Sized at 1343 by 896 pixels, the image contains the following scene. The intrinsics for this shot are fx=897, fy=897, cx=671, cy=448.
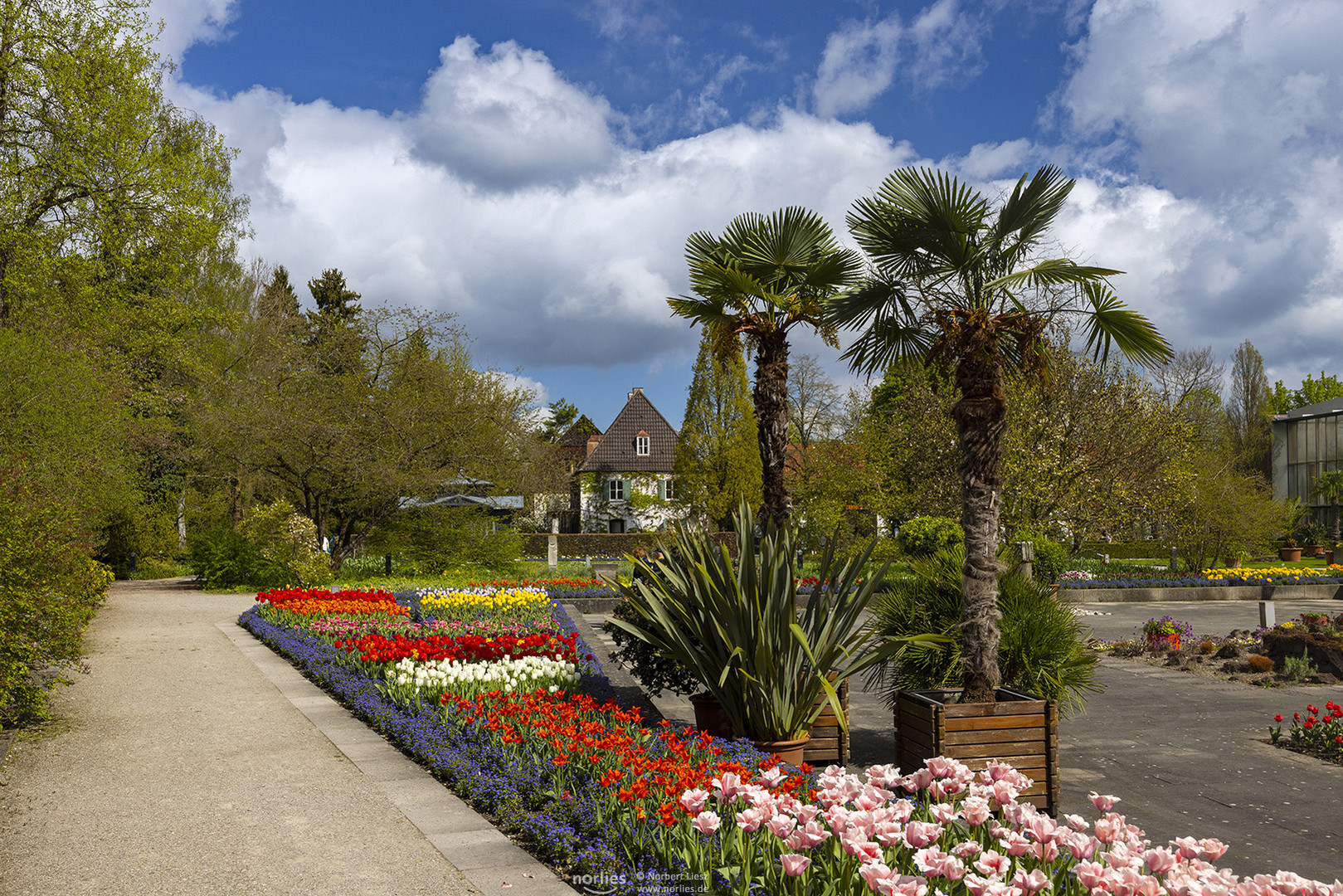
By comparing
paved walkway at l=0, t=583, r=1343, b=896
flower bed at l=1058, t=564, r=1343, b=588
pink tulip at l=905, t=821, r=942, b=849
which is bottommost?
paved walkway at l=0, t=583, r=1343, b=896

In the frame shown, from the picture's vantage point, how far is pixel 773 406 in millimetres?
9641

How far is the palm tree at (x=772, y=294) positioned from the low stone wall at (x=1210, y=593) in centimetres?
Answer: 1067

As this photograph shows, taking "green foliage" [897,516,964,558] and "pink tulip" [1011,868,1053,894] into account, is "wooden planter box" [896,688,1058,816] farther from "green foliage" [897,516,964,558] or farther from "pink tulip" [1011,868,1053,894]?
"green foliage" [897,516,964,558]

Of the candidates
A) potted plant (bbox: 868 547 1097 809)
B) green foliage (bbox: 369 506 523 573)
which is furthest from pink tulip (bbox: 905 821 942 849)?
green foliage (bbox: 369 506 523 573)

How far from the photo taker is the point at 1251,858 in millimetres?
4086

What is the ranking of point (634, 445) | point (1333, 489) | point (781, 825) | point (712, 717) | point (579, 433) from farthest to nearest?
point (579, 433)
point (634, 445)
point (1333, 489)
point (712, 717)
point (781, 825)

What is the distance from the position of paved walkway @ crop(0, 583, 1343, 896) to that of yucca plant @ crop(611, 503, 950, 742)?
0.94m

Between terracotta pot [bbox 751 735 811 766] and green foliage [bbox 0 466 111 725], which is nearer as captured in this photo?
terracotta pot [bbox 751 735 811 766]

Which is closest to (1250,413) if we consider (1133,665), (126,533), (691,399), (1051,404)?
(691,399)

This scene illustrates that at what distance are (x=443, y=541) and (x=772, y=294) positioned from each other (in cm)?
1286

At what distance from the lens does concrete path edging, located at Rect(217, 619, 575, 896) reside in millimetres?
3672

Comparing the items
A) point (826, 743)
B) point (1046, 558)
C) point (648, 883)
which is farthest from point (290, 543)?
point (648, 883)

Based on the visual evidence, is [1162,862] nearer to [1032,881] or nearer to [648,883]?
[1032,881]

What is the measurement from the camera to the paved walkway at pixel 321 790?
12.6ft
